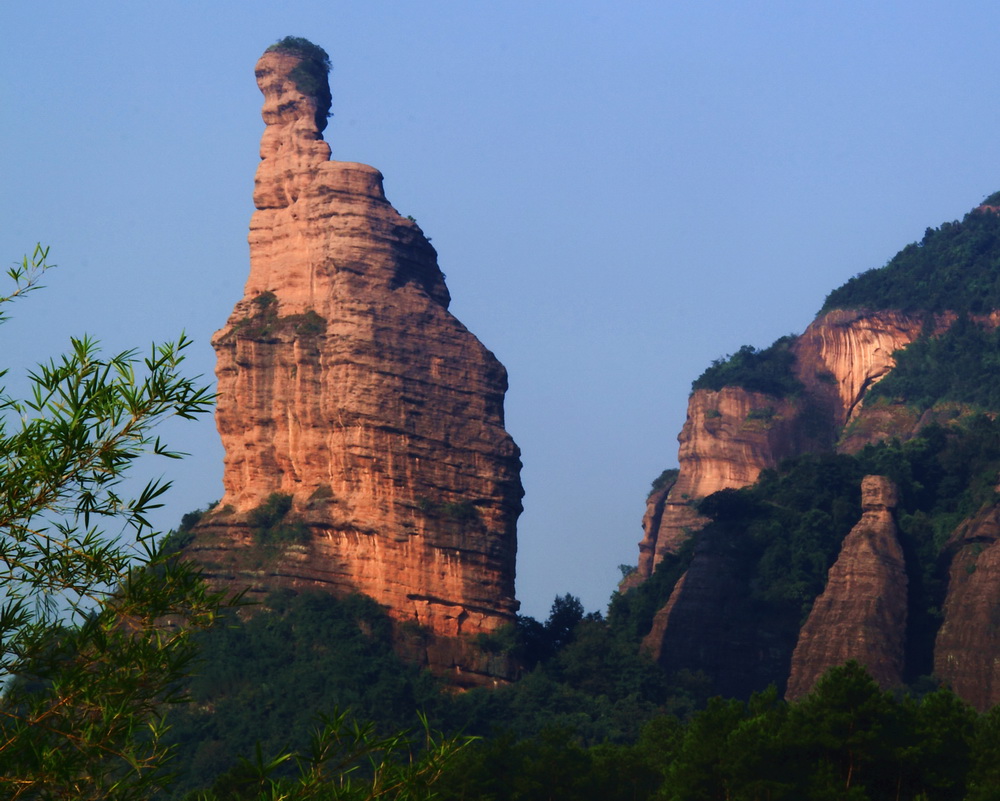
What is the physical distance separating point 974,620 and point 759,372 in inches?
1497

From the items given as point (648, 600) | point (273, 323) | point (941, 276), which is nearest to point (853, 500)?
point (648, 600)

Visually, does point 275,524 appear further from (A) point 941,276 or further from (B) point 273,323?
(A) point 941,276

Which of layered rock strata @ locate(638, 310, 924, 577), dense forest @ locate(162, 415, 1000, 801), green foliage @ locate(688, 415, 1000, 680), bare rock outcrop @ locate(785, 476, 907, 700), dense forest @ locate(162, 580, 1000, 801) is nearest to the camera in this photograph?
dense forest @ locate(162, 580, 1000, 801)

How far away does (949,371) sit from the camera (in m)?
90.5

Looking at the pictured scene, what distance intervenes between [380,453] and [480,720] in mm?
10802

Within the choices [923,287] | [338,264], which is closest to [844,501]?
[338,264]

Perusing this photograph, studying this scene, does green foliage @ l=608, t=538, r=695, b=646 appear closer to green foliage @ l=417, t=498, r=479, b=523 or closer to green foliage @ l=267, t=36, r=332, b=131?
green foliage @ l=417, t=498, r=479, b=523

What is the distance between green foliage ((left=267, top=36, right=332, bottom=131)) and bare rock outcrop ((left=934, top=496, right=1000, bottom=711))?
31.2 m

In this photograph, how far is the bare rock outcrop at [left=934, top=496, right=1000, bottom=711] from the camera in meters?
57.8

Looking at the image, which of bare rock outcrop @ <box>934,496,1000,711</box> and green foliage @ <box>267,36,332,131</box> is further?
green foliage @ <box>267,36,332,131</box>

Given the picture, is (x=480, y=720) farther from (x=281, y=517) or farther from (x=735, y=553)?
(x=735, y=553)

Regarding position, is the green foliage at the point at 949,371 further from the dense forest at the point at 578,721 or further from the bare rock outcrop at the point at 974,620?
the dense forest at the point at 578,721

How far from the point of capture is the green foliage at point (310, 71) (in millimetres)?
71125

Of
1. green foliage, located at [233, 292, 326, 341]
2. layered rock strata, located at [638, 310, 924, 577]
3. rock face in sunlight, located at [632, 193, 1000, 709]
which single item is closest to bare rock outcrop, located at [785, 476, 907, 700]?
rock face in sunlight, located at [632, 193, 1000, 709]
